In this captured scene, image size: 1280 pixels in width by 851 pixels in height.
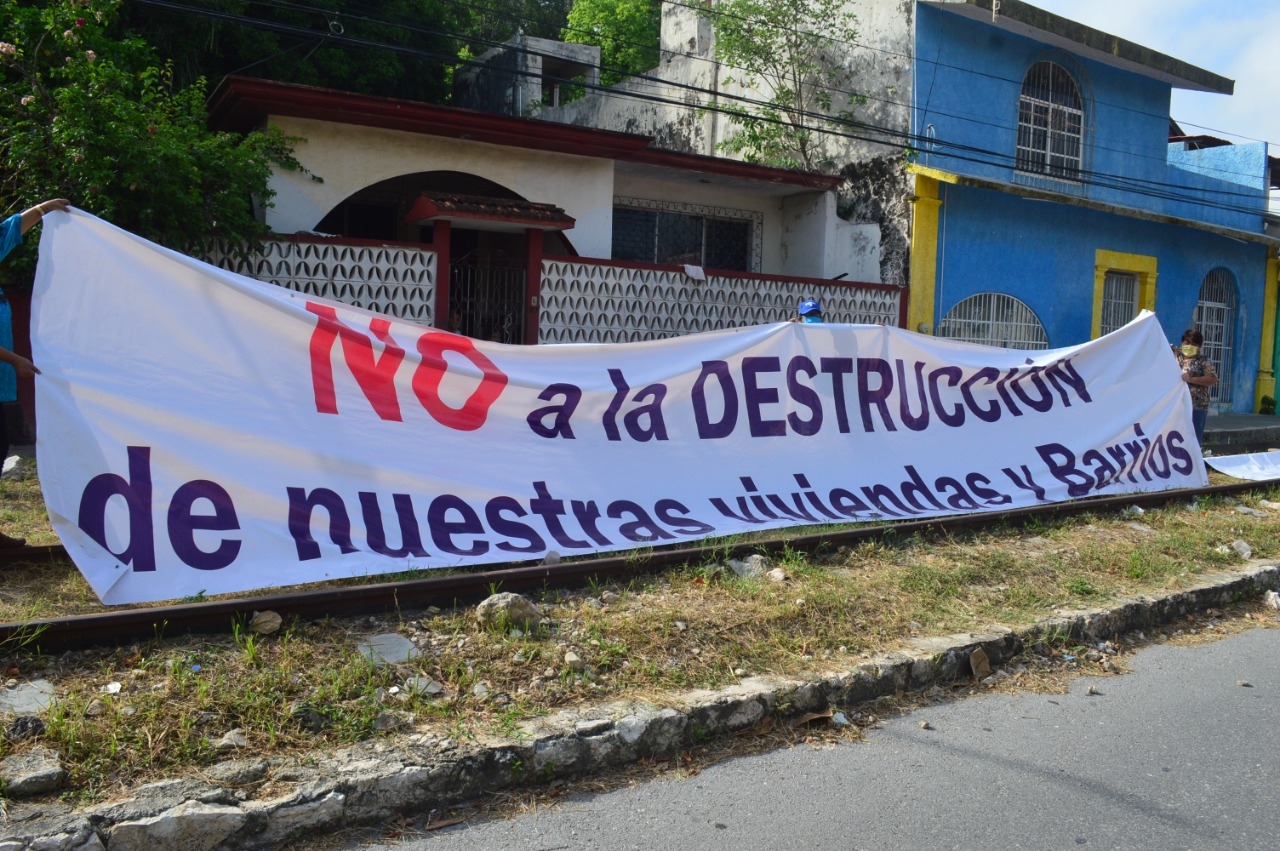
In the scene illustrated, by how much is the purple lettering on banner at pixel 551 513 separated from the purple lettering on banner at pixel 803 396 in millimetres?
2084

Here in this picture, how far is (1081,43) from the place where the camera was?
54.0 ft

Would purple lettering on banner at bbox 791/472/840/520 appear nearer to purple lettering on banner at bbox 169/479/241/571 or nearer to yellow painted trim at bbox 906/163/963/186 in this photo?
purple lettering on banner at bbox 169/479/241/571

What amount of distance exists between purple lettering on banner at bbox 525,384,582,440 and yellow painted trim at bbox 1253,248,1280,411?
20539 millimetres

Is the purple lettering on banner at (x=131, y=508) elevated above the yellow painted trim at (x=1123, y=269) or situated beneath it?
situated beneath

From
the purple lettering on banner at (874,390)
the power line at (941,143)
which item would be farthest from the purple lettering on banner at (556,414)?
the power line at (941,143)

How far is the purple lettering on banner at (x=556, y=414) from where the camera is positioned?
6.04 metres

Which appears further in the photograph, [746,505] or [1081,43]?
[1081,43]

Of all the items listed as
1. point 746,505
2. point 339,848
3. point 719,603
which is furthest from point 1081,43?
point 339,848

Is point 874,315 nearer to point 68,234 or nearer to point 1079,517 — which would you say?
point 1079,517

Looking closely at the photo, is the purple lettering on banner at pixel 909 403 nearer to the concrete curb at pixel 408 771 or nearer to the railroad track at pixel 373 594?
the railroad track at pixel 373 594

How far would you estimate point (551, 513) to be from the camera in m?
5.82

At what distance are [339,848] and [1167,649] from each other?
4.51 meters

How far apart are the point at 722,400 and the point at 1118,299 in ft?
48.3

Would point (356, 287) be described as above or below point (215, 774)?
above
